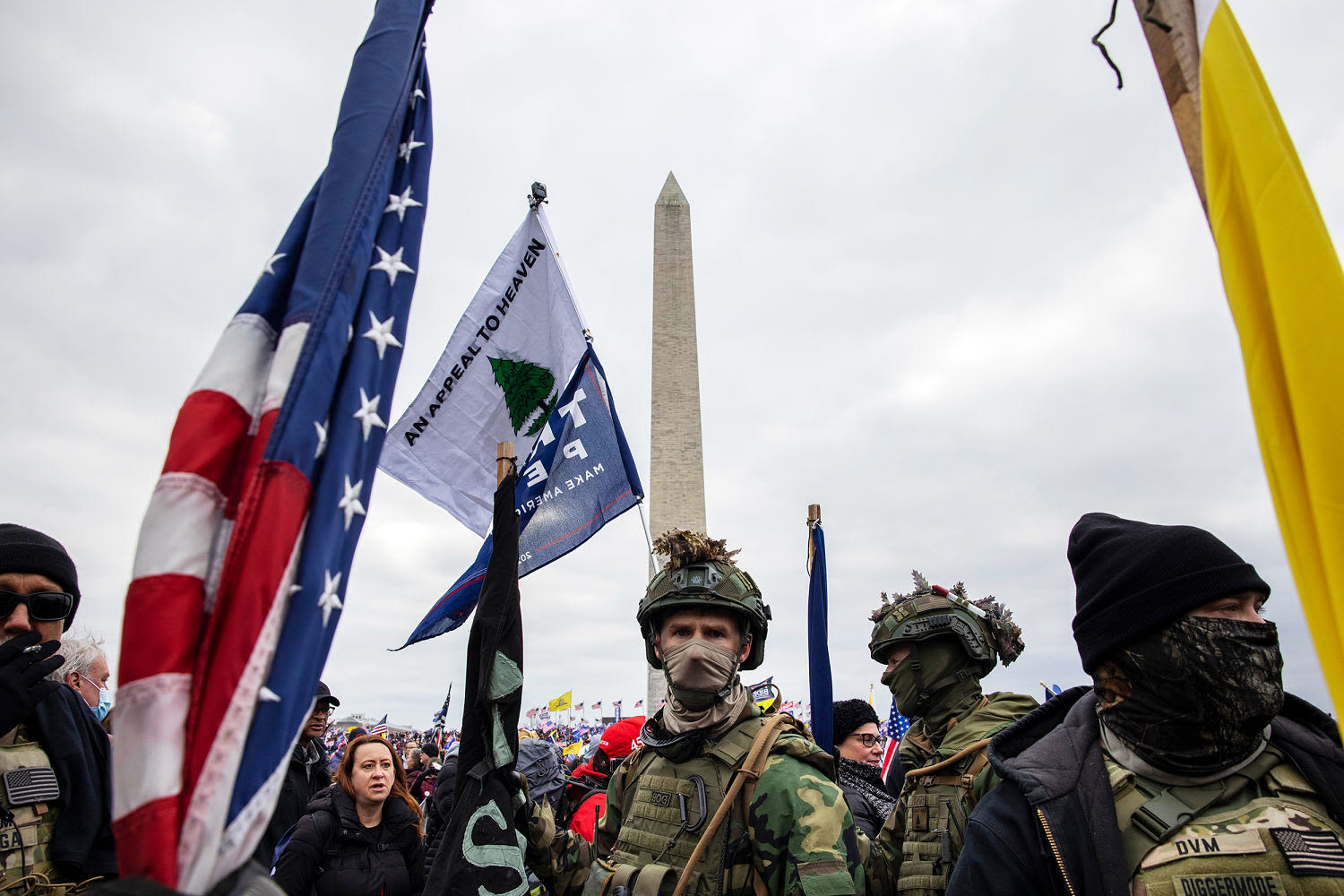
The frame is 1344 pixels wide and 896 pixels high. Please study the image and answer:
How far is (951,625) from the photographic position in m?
3.51

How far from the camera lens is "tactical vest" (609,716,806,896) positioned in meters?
2.48

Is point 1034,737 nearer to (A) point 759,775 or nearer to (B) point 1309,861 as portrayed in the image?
(B) point 1309,861

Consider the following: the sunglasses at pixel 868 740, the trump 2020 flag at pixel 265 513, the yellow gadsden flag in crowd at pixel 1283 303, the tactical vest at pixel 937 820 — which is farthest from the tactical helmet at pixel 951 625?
the trump 2020 flag at pixel 265 513

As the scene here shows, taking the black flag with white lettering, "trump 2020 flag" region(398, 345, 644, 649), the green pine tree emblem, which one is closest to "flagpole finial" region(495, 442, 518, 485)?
the black flag with white lettering

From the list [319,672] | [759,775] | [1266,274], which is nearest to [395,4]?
[319,672]

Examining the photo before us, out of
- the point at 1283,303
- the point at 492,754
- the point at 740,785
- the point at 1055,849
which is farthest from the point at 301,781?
the point at 1283,303

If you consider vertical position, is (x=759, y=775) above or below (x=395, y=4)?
below

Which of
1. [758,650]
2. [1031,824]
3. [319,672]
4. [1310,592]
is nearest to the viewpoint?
[1310,592]

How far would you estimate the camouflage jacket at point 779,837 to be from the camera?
2.27m

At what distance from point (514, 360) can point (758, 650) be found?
7.15ft

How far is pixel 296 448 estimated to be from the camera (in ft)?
4.92

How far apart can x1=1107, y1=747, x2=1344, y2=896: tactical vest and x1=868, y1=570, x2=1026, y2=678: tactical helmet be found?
1.72 m

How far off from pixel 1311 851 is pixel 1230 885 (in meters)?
0.16

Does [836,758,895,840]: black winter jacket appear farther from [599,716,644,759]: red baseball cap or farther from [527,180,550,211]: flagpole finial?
[527,180,550,211]: flagpole finial
